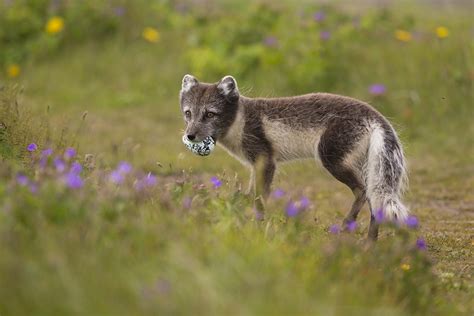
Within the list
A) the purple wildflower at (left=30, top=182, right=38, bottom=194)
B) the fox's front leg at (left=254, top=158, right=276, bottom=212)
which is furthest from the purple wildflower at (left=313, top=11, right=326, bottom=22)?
the purple wildflower at (left=30, top=182, right=38, bottom=194)

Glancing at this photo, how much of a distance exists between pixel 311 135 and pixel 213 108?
0.91 metres

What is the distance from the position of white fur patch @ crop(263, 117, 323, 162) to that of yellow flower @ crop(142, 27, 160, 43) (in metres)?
6.31

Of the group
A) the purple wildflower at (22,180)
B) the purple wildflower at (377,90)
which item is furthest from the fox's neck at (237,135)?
the purple wildflower at (377,90)

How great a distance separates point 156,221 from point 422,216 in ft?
12.7

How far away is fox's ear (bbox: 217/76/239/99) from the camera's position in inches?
263

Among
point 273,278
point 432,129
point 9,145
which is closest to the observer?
point 273,278

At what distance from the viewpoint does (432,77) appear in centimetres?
1041

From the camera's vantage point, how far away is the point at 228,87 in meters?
6.69

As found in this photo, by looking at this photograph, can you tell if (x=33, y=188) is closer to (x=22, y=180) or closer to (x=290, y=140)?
(x=22, y=180)

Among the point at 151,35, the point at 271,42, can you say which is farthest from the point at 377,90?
the point at 151,35

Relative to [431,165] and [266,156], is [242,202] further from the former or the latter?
[431,165]

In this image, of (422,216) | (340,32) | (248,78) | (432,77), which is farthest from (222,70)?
(422,216)

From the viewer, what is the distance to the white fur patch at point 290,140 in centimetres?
639

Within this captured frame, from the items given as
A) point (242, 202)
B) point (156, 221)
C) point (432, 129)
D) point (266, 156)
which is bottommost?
point (432, 129)
